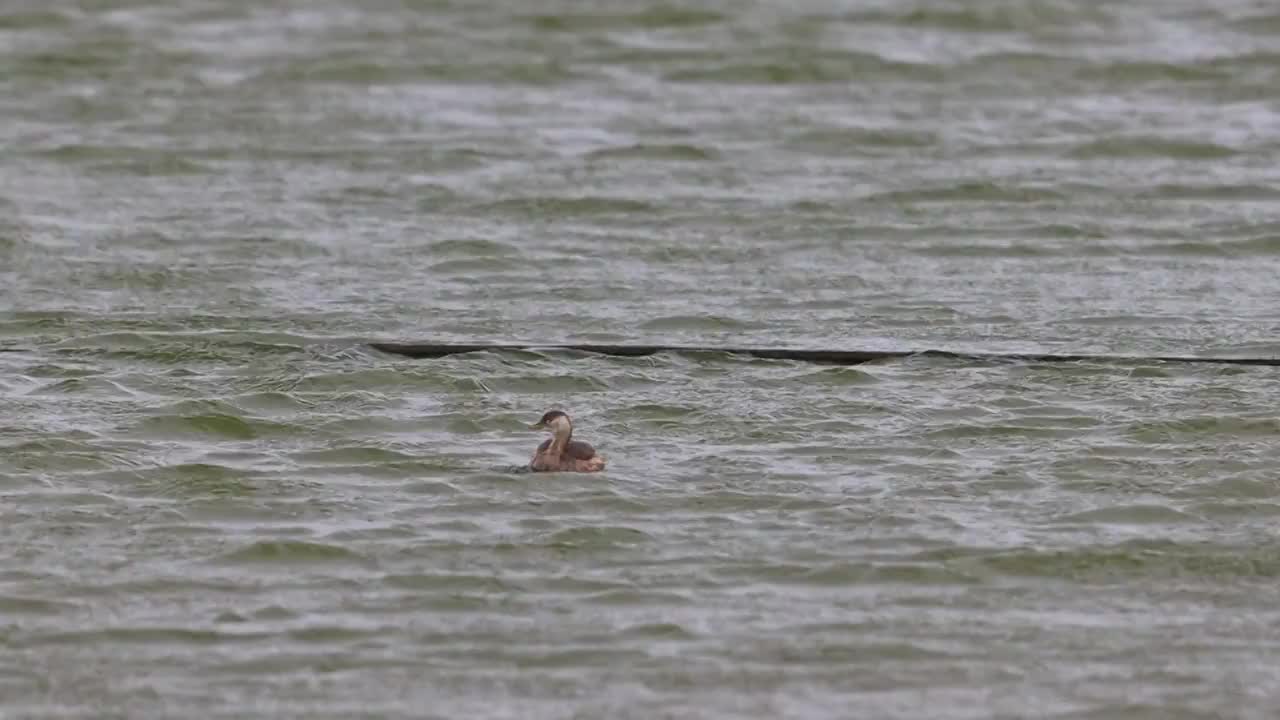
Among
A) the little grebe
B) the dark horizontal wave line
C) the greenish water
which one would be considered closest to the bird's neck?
the little grebe

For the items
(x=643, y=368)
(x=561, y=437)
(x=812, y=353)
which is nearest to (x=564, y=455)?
(x=561, y=437)

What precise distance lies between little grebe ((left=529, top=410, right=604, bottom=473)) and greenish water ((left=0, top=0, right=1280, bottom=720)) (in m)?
0.07

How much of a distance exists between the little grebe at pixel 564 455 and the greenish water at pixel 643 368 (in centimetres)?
7

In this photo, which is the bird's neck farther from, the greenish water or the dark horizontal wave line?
the dark horizontal wave line

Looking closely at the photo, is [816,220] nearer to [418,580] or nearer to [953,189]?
[953,189]

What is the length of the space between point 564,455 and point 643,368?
4.67 ft

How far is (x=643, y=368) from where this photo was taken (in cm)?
901

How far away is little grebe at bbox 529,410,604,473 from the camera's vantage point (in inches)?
300

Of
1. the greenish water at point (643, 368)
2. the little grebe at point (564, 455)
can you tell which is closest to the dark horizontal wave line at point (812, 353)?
the greenish water at point (643, 368)

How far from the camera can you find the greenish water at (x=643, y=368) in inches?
251

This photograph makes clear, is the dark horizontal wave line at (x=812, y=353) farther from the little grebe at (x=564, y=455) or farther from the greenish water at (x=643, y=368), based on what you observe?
the little grebe at (x=564, y=455)

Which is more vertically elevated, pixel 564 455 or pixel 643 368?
pixel 564 455

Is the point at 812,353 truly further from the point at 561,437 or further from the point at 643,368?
the point at 561,437

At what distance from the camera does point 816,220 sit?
37.4ft
